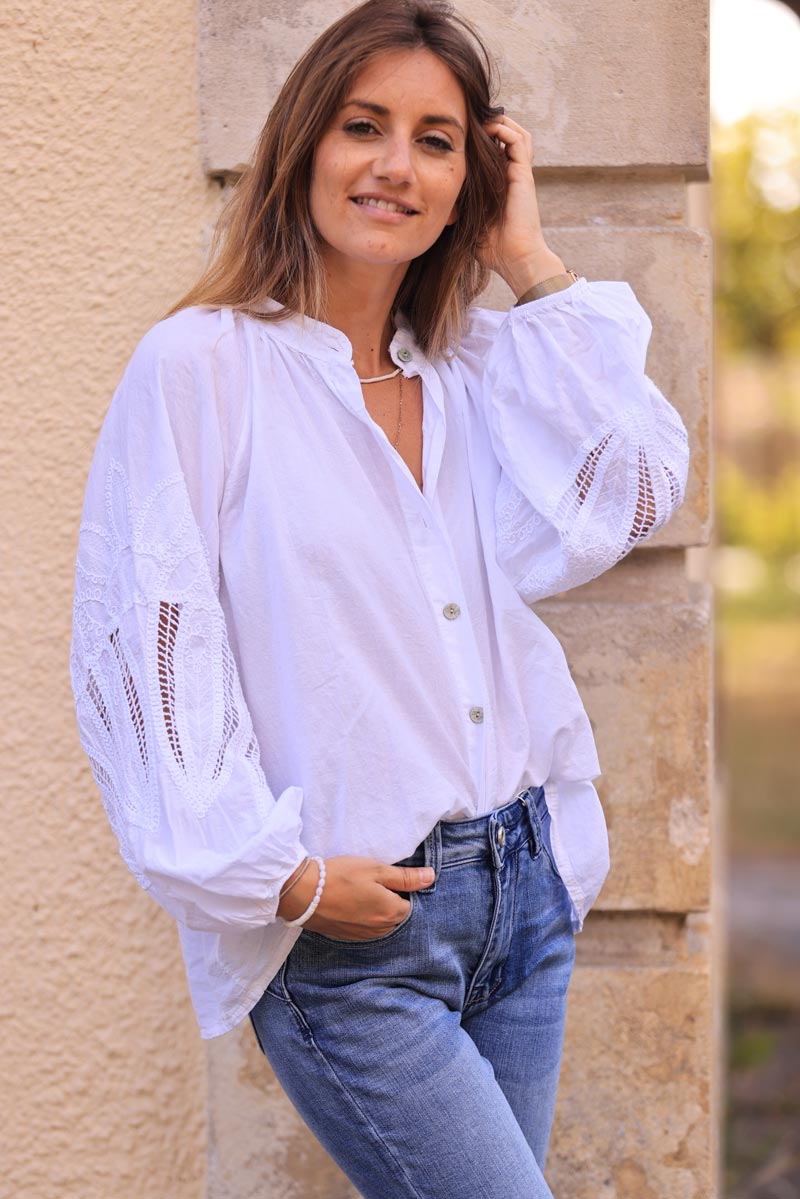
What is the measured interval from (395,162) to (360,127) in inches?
3.1

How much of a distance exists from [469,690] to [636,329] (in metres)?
0.60

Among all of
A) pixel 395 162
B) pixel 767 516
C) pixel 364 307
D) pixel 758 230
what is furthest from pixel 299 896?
pixel 767 516

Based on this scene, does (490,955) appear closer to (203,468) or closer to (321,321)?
(203,468)

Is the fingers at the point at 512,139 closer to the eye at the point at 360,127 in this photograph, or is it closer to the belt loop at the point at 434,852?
the eye at the point at 360,127

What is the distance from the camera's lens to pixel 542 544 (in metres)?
1.92

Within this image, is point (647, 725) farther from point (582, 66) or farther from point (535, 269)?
point (582, 66)

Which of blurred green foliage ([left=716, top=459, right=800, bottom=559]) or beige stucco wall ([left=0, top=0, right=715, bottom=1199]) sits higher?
beige stucco wall ([left=0, top=0, right=715, bottom=1199])

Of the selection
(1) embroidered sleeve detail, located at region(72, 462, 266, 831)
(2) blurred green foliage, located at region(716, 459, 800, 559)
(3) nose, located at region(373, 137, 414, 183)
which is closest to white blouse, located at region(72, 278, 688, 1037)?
(1) embroidered sleeve detail, located at region(72, 462, 266, 831)

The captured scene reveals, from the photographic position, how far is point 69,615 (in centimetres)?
245

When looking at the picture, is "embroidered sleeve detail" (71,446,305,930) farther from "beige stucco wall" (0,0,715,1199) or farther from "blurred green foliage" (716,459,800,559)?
"blurred green foliage" (716,459,800,559)

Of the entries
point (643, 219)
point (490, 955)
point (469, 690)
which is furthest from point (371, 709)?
point (643, 219)

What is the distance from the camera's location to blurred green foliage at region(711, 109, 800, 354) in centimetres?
1267

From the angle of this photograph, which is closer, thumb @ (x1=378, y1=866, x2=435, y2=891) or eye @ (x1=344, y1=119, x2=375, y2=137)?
thumb @ (x1=378, y1=866, x2=435, y2=891)

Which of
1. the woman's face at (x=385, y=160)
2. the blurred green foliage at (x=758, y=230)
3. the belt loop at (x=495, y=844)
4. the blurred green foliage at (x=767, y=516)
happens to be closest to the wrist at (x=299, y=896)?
→ the belt loop at (x=495, y=844)
